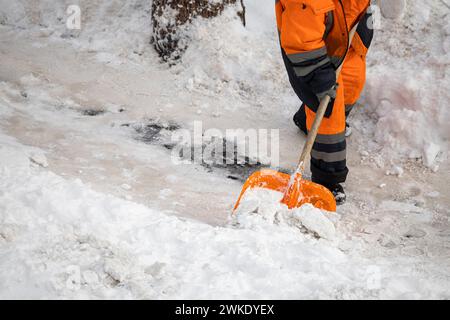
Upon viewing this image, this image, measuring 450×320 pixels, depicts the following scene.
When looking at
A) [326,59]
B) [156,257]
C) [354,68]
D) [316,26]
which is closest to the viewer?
[156,257]

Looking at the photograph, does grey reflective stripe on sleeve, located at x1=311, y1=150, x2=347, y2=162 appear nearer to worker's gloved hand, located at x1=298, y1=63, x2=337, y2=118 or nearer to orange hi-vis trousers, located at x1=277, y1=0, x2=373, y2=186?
orange hi-vis trousers, located at x1=277, y1=0, x2=373, y2=186

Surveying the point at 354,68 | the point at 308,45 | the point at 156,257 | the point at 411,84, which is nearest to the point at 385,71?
the point at 411,84

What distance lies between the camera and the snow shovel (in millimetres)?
2975

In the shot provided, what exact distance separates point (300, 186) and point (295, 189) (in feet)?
0.19

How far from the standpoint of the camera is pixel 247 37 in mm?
4707

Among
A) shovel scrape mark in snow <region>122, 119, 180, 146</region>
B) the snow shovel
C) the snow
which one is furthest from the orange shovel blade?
shovel scrape mark in snow <region>122, 119, 180, 146</region>

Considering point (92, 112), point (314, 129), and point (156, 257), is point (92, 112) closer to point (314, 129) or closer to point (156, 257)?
point (314, 129)

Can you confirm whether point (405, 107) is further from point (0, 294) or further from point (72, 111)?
point (0, 294)

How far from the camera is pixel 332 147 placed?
3.22 metres

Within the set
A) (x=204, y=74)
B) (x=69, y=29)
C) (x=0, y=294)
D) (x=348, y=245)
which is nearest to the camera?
(x=0, y=294)

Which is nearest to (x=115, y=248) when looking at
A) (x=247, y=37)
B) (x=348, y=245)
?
(x=348, y=245)

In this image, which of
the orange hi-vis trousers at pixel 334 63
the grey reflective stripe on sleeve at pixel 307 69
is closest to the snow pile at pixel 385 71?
the orange hi-vis trousers at pixel 334 63

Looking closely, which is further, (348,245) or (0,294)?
(348,245)

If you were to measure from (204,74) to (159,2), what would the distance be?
0.87m
